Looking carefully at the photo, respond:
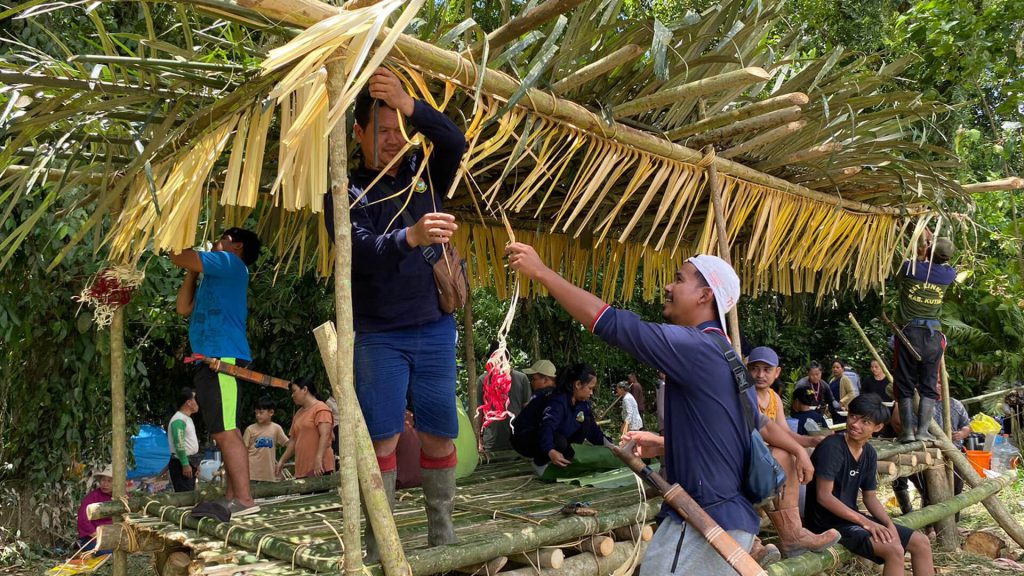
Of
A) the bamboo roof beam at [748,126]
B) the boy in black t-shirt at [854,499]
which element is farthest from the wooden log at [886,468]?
the bamboo roof beam at [748,126]

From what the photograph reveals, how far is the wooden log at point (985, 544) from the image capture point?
6542 mm

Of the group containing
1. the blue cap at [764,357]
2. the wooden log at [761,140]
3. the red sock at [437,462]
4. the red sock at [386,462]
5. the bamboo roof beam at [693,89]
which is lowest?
the red sock at [437,462]

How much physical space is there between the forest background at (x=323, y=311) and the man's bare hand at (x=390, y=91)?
953 millimetres

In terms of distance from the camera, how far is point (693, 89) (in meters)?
3.54

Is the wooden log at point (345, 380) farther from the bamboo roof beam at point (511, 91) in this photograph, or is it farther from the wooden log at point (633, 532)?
the wooden log at point (633, 532)

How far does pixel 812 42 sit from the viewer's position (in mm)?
12539

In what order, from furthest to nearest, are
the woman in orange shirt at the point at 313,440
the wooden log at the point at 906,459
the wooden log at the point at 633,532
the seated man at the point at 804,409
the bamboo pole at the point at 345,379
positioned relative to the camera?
the seated man at the point at 804,409
the woman in orange shirt at the point at 313,440
the wooden log at the point at 906,459
the wooden log at the point at 633,532
the bamboo pole at the point at 345,379

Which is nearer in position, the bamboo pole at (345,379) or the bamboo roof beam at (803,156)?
the bamboo pole at (345,379)

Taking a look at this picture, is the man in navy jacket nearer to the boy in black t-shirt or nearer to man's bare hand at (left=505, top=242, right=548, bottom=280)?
man's bare hand at (left=505, top=242, right=548, bottom=280)

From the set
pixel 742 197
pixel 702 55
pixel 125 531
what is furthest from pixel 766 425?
pixel 125 531

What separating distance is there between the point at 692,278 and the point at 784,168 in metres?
2.79

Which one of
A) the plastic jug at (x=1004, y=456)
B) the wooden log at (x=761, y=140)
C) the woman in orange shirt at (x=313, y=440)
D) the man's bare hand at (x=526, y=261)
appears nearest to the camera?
the man's bare hand at (x=526, y=261)

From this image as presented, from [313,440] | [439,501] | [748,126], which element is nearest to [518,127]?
[748,126]

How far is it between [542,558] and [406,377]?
1027 millimetres
